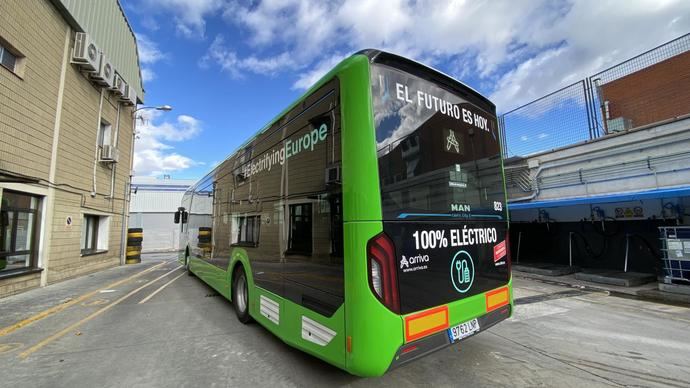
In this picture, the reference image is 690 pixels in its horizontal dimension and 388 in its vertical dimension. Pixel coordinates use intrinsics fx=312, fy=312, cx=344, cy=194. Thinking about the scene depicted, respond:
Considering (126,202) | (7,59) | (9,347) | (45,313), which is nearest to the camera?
(9,347)

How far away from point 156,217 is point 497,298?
29.9m

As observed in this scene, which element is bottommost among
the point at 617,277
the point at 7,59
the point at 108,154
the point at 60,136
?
the point at 617,277

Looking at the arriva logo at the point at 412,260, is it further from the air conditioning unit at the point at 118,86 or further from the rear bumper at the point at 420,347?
the air conditioning unit at the point at 118,86

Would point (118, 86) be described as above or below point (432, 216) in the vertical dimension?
above

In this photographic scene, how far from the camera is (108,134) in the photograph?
13.2 m

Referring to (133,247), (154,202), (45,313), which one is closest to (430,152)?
(45,313)

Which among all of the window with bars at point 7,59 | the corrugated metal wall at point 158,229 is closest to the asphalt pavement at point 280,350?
the window with bars at point 7,59

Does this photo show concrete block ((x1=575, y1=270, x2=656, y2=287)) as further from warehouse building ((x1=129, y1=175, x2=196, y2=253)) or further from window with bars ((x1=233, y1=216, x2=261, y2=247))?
warehouse building ((x1=129, y1=175, x2=196, y2=253))

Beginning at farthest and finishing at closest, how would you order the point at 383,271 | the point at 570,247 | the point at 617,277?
the point at 570,247, the point at 617,277, the point at 383,271

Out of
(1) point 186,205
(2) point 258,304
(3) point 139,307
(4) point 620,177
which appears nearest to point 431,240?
(2) point 258,304

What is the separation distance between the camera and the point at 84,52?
10156 mm

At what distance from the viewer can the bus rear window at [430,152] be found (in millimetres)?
2719

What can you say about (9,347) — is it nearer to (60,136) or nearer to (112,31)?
(60,136)

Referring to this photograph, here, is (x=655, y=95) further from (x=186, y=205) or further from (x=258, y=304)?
(x=186, y=205)
